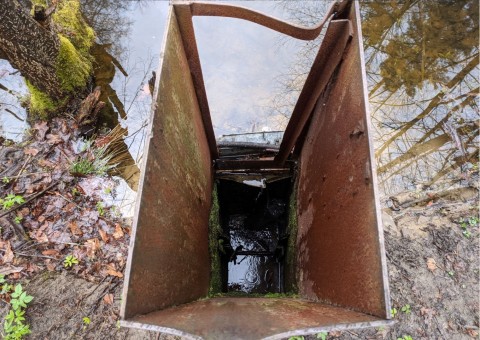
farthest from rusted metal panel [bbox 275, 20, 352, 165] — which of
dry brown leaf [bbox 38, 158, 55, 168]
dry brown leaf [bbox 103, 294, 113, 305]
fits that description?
dry brown leaf [bbox 38, 158, 55, 168]

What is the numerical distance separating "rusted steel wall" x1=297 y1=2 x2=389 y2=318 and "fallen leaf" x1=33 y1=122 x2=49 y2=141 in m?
3.10

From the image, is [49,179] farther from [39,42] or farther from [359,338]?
[359,338]

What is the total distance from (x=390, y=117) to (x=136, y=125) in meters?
3.56

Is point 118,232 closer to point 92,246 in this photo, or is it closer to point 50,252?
point 92,246

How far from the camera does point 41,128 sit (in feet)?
12.1

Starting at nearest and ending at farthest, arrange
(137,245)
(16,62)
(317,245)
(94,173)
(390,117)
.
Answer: (137,245) < (317,245) < (16,62) < (94,173) < (390,117)

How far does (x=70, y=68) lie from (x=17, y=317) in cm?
275

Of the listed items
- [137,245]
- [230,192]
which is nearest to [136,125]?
[230,192]

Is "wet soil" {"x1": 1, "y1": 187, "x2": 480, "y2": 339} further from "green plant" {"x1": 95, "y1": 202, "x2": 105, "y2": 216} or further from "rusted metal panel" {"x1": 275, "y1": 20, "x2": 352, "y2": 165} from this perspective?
"rusted metal panel" {"x1": 275, "y1": 20, "x2": 352, "y2": 165}

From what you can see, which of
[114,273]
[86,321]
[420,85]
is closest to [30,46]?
[114,273]

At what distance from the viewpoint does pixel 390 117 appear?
449 cm

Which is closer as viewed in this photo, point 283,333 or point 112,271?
point 283,333

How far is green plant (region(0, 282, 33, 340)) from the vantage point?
249cm

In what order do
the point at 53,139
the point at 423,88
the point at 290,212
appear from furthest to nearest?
the point at 423,88 < the point at 53,139 < the point at 290,212
